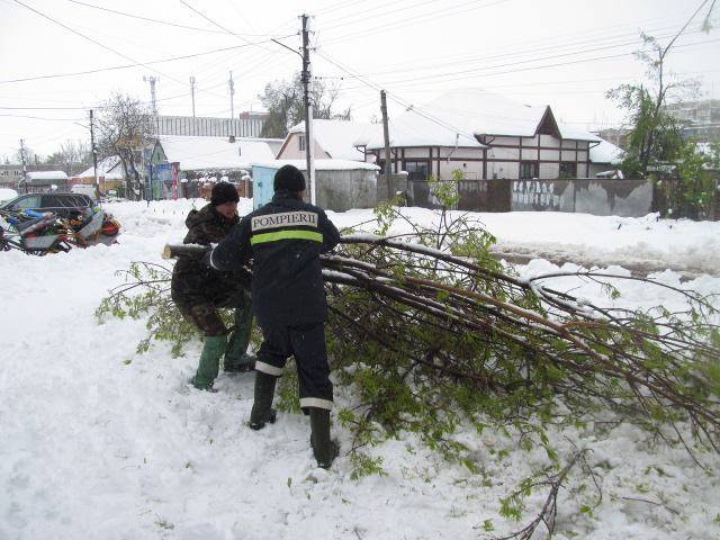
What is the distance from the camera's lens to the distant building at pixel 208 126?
69.6 metres

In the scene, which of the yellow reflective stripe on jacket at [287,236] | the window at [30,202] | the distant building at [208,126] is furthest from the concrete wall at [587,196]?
the distant building at [208,126]

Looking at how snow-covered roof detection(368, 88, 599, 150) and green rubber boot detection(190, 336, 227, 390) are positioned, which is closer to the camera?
green rubber boot detection(190, 336, 227, 390)

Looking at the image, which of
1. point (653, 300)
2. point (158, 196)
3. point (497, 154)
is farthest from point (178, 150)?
point (653, 300)

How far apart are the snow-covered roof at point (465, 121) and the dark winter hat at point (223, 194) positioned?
85.7 feet

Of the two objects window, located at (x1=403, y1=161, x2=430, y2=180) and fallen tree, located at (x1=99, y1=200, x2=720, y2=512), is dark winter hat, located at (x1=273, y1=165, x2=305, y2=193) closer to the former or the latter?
fallen tree, located at (x1=99, y1=200, x2=720, y2=512)

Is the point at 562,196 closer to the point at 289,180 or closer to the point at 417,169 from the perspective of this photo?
the point at 417,169

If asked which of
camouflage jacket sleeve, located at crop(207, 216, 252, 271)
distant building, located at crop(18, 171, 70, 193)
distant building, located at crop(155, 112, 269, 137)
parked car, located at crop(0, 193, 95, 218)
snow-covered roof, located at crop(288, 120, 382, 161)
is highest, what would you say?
distant building, located at crop(155, 112, 269, 137)

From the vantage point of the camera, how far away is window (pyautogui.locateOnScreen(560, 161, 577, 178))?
33562 mm

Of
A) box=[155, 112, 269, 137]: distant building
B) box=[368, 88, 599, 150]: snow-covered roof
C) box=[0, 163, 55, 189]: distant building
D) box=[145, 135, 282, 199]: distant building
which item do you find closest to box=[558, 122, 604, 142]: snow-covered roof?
box=[368, 88, 599, 150]: snow-covered roof

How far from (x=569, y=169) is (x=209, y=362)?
34.1 metres

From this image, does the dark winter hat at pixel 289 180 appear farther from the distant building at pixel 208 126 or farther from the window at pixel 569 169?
the distant building at pixel 208 126

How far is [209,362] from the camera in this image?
12.9ft

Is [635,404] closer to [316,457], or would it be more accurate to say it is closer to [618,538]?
[618,538]

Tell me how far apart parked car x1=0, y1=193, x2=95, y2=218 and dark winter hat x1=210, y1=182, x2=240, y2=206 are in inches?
504
